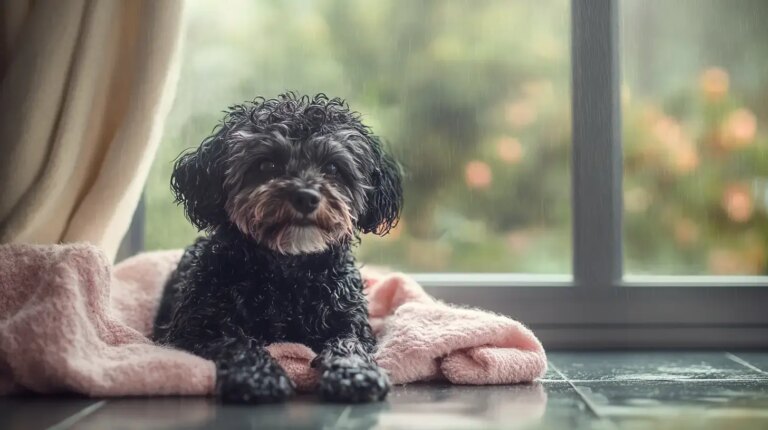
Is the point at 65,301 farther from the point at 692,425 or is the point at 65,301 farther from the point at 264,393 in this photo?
the point at 692,425

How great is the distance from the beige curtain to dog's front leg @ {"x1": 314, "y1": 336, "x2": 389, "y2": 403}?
0.84 m

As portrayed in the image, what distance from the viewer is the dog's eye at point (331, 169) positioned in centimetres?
221

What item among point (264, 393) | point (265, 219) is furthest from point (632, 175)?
point (264, 393)

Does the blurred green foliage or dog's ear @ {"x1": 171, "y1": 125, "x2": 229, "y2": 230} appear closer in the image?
dog's ear @ {"x1": 171, "y1": 125, "x2": 229, "y2": 230}

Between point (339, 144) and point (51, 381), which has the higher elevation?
point (339, 144)

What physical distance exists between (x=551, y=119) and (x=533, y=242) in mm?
409

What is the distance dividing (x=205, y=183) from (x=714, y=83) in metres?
1.70

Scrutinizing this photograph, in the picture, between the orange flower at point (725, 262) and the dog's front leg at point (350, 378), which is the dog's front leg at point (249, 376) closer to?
the dog's front leg at point (350, 378)

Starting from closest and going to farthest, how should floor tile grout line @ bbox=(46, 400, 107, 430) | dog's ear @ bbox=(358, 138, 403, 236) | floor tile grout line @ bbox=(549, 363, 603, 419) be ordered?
floor tile grout line @ bbox=(46, 400, 107, 430) < floor tile grout line @ bbox=(549, 363, 603, 419) < dog's ear @ bbox=(358, 138, 403, 236)

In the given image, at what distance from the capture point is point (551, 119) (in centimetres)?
290

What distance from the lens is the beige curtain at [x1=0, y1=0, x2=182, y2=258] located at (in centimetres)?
243

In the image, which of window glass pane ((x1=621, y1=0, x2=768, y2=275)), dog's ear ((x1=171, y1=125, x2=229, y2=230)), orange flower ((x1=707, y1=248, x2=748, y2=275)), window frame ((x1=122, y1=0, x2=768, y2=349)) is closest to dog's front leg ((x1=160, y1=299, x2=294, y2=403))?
dog's ear ((x1=171, y1=125, x2=229, y2=230))

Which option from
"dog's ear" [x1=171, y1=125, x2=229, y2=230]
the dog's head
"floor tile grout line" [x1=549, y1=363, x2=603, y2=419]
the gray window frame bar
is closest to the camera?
"floor tile grout line" [x1=549, y1=363, x2=603, y2=419]

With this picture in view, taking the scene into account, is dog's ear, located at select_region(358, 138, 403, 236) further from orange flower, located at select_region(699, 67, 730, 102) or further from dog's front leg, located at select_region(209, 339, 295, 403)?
orange flower, located at select_region(699, 67, 730, 102)
